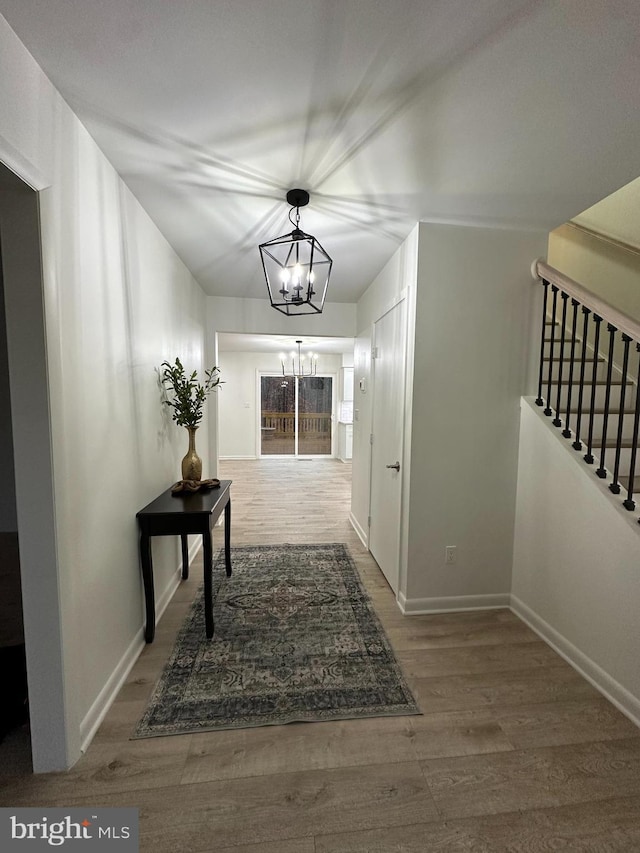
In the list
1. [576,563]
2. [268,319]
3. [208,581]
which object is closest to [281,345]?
[268,319]

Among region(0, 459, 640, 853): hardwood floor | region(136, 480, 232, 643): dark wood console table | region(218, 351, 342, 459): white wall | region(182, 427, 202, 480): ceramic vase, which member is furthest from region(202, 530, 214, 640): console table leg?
region(218, 351, 342, 459): white wall

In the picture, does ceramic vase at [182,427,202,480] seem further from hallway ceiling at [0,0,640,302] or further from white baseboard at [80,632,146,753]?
hallway ceiling at [0,0,640,302]

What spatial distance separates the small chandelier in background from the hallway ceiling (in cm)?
583

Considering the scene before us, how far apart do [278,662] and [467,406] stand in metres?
1.92

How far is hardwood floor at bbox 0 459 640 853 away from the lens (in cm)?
114

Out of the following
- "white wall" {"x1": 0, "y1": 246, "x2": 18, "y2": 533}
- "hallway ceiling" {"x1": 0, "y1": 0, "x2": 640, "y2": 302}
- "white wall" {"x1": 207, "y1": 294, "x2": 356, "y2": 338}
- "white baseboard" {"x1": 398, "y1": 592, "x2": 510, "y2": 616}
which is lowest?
"white baseboard" {"x1": 398, "y1": 592, "x2": 510, "y2": 616}

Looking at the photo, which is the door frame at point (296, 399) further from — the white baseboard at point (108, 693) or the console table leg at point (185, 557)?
the white baseboard at point (108, 693)

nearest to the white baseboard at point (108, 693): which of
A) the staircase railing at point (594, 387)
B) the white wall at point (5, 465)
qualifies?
the white wall at point (5, 465)

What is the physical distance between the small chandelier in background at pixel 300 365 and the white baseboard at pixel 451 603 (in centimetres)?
603

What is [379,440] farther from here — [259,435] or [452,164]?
[259,435]

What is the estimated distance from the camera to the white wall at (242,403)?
26.1 ft

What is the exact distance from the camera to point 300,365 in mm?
8023

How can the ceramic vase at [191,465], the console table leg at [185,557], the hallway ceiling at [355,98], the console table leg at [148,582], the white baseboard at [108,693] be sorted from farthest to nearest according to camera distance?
the console table leg at [185,557]
the ceramic vase at [191,465]
the console table leg at [148,582]
the white baseboard at [108,693]
the hallway ceiling at [355,98]

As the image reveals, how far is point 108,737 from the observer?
1.45m
